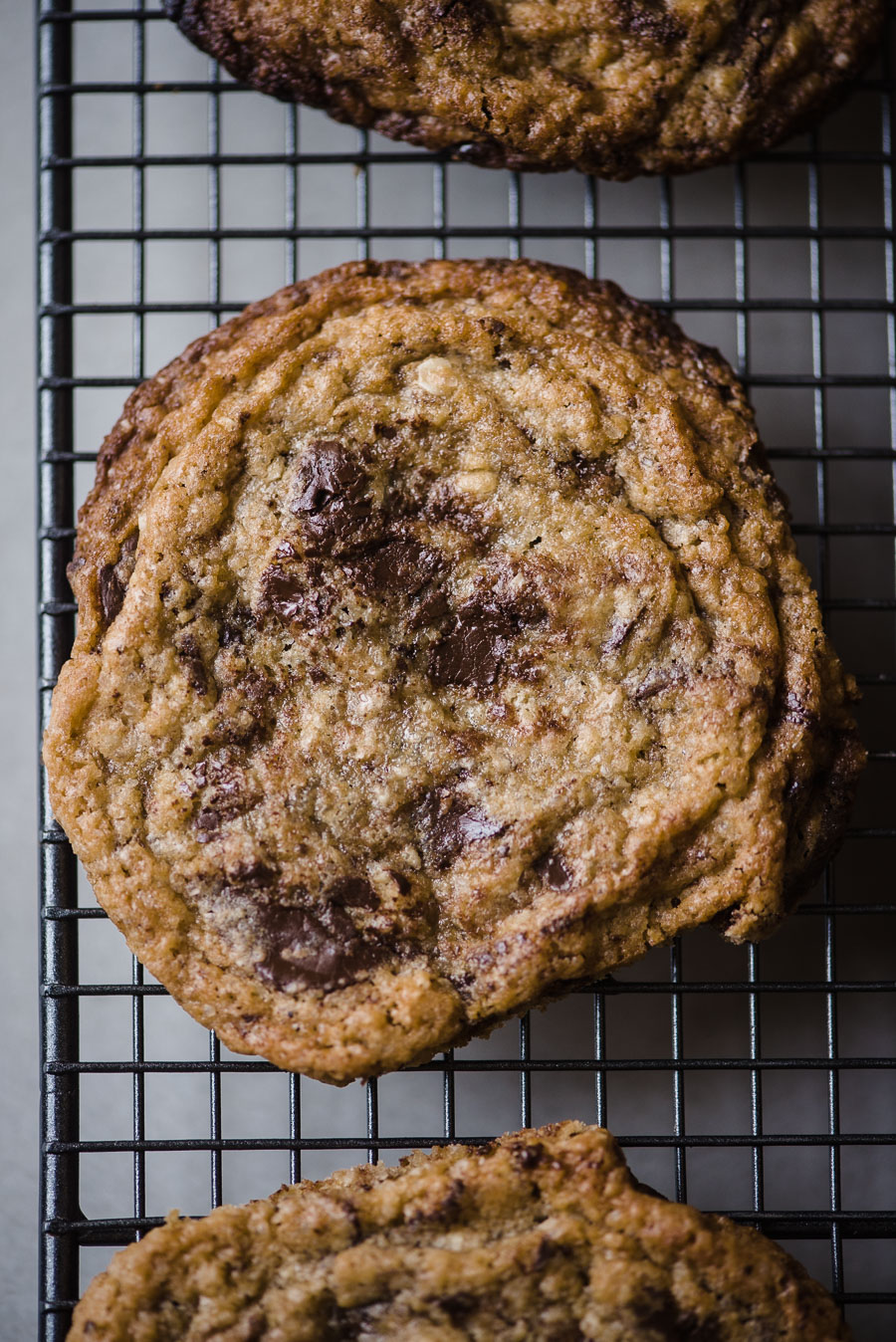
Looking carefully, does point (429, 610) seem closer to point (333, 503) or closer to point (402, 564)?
point (402, 564)

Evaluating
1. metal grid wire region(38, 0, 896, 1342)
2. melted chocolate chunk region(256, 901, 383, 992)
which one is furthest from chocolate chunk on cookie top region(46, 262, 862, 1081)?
metal grid wire region(38, 0, 896, 1342)

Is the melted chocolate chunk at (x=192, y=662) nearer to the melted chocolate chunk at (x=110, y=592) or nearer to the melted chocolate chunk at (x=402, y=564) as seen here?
the melted chocolate chunk at (x=110, y=592)

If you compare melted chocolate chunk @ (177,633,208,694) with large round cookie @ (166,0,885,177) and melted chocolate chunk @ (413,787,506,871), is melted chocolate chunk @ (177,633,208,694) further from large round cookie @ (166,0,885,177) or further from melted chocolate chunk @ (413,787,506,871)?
large round cookie @ (166,0,885,177)

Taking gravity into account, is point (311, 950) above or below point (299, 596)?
below

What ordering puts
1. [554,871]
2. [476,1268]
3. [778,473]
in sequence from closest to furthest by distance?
1. [476,1268]
2. [554,871]
3. [778,473]

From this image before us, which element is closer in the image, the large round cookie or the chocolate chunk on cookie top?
the chocolate chunk on cookie top

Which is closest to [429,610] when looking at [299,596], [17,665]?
[299,596]
